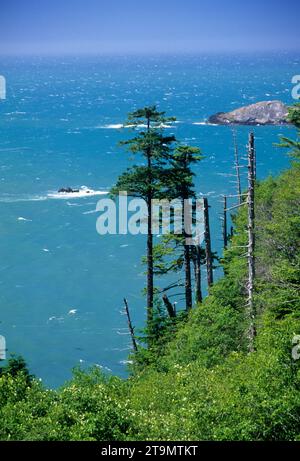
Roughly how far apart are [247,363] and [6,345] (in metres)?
29.0

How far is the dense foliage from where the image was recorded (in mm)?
17078

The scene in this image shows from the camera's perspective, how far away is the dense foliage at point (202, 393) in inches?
672

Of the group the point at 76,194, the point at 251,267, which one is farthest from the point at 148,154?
the point at 76,194

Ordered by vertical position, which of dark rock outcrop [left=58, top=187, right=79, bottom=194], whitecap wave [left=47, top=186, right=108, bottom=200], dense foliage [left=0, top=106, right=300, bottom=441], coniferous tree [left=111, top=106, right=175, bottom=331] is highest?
dark rock outcrop [left=58, top=187, right=79, bottom=194]

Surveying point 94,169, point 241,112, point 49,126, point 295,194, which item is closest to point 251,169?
point 295,194

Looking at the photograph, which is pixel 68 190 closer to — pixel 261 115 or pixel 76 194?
pixel 76 194

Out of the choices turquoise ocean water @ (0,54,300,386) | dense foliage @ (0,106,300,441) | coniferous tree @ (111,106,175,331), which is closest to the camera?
dense foliage @ (0,106,300,441)

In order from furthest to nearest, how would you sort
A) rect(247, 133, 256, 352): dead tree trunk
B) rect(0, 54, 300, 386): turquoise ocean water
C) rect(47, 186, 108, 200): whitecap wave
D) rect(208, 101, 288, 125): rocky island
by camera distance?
1. rect(208, 101, 288, 125): rocky island
2. rect(47, 186, 108, 200): whitecap wave
3. rect(0, 54, 300, 386): turquoise ocean water
4. rect(247, 133, 256, 352): dead tree trunk

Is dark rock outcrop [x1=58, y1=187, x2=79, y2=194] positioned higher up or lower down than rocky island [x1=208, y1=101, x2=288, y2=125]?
lower down

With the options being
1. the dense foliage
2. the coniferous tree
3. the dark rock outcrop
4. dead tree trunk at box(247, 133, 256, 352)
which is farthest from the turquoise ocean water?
the dense foliage

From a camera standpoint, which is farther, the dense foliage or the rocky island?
the rocky island

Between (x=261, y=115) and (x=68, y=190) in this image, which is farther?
(x=261, y=115)

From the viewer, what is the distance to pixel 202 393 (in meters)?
19.4

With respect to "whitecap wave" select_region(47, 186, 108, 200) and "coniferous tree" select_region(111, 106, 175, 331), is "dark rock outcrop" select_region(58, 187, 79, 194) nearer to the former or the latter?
"whitecap wave" select_region(47, 186, 108, 200)
